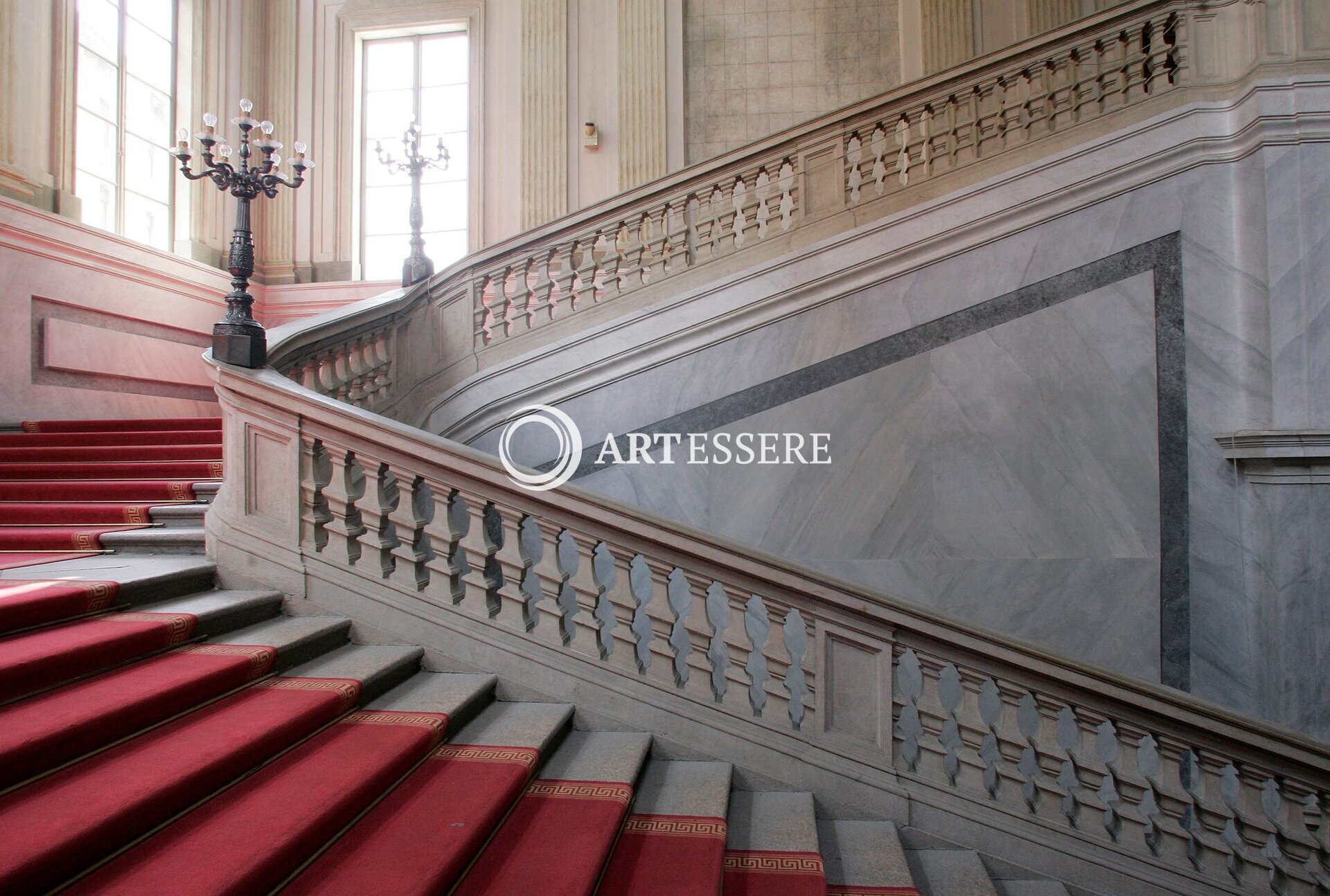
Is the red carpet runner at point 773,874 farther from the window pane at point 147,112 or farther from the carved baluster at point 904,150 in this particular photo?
the window pane at point 147,112

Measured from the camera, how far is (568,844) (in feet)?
7.64

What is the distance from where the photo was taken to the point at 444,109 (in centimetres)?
971

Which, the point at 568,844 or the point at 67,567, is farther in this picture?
the point at 67,567

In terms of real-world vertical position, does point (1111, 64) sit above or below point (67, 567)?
above

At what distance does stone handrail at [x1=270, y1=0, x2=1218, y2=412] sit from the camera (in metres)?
5.14

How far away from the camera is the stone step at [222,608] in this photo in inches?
113

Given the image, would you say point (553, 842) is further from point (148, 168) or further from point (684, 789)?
point (148, 168)

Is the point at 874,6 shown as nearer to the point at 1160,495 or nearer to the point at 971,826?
the point at 1160,495

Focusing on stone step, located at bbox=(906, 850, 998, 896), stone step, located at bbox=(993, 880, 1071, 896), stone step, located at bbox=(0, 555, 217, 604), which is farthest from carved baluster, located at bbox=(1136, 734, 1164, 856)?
stone step, located at bbox=(0, 555, 217, 604)

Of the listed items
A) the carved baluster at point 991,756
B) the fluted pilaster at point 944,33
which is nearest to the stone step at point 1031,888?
the carved baluster at point 991,756

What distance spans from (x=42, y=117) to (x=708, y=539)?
7371 millimetres

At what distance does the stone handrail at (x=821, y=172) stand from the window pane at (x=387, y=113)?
5550mm

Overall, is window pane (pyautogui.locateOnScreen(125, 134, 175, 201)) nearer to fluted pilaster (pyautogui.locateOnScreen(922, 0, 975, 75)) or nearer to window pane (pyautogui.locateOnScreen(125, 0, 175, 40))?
window pane (pyautogui.locateOnScreen(125, 0, 175, 40))

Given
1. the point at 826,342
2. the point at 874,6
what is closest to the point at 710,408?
the point at 826,342
